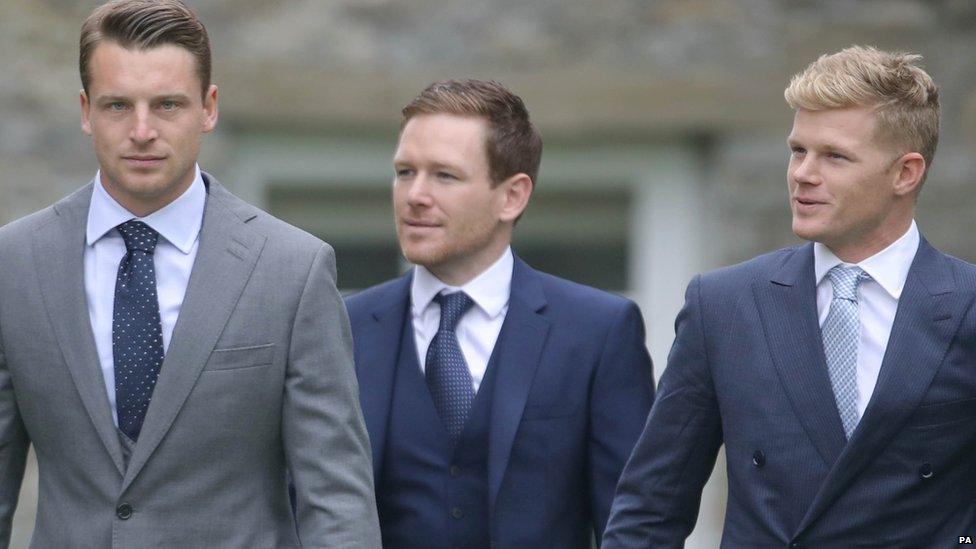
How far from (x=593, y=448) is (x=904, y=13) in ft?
11.8

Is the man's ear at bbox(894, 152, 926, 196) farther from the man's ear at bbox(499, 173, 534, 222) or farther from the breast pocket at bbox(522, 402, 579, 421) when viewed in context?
the man's ear at bbox(499, 173, 534, 222)

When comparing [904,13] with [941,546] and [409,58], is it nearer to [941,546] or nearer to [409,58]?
[409,58]

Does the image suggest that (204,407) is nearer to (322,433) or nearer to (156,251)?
(322,433)

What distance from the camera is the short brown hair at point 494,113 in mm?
4648

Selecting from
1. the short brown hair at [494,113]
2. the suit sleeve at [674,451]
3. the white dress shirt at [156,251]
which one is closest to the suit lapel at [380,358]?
the short brown hair at [494,113]

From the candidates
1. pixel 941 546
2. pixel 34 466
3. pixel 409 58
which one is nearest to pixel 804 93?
pixel 941 546

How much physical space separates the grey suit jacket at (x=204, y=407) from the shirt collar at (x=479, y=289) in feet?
2.28

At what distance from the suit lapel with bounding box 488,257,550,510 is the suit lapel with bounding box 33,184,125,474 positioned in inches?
39.0

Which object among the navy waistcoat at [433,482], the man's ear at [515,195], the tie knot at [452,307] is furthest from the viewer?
the man's ear at [515,195]

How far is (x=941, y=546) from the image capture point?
149 inches

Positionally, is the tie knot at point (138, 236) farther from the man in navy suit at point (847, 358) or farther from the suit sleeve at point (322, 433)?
the man in navy suit at point (847, 358)

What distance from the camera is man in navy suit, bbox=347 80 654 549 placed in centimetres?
441

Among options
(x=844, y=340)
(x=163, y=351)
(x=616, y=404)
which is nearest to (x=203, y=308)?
(x=163, y=351)

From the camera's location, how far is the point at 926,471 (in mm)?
3770
